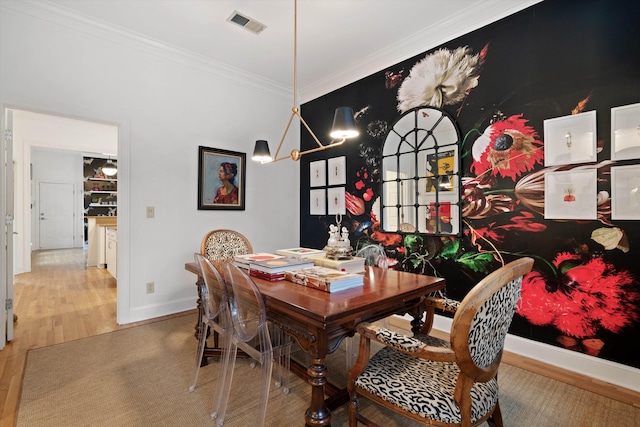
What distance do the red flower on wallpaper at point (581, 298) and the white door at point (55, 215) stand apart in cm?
1078

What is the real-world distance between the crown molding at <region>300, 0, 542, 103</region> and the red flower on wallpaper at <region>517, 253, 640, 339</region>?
1.98 metres

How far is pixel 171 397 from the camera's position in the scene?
1.78m

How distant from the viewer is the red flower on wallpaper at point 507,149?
89.9 inches

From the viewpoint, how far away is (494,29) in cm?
247

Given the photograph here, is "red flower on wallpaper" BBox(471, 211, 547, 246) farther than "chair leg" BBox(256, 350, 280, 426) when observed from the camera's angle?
Yes

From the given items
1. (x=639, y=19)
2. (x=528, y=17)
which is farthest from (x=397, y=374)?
(x=528, y=17)

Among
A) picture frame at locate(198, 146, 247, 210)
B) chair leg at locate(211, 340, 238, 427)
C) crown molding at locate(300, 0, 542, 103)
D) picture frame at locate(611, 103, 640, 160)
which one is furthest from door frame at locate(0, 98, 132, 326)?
picture frame at locate(611, 103, 640, 160)

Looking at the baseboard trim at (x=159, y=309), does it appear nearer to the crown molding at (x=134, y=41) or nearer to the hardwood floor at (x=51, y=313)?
the hardwood floor at (x=51, y=313)

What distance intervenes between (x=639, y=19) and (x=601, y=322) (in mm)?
1948

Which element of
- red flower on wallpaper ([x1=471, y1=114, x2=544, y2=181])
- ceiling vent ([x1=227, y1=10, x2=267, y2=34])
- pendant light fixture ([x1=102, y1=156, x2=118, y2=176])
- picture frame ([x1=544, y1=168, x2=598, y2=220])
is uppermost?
ceiling vent ([x1=227, y1=10, x2=267, y2=34])

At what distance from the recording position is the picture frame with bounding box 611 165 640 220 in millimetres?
1874

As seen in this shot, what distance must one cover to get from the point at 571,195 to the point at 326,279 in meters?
1.90

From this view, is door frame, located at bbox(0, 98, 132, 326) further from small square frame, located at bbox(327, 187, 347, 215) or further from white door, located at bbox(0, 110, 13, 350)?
small square frame, located at bbox(327, 187, 347, 215)

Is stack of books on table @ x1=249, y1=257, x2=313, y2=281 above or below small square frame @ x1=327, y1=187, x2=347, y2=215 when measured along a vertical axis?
below
